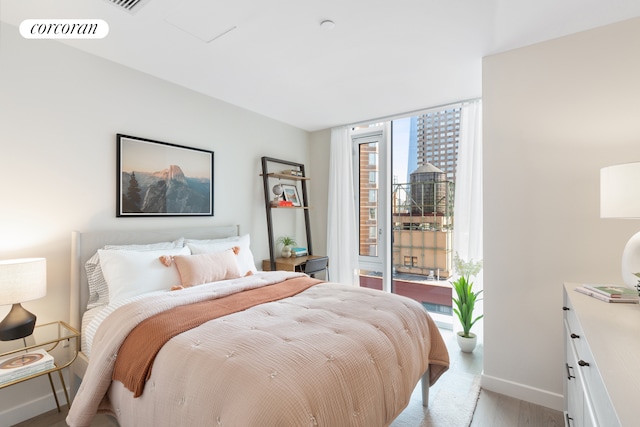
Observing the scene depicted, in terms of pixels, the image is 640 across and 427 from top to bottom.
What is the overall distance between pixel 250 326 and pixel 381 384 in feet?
2.23

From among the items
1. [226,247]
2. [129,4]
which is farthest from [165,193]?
[129,4]

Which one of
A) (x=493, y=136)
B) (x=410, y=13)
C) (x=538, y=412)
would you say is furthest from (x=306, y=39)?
(x=538, y=412)

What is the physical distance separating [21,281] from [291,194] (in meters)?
2.74

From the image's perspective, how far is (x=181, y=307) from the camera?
5.80ft

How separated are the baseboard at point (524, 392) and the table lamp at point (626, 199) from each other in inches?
43.2

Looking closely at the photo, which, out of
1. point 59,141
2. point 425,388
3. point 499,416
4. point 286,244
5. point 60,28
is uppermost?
point 60,28

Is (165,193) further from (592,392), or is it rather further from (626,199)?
(626,199)

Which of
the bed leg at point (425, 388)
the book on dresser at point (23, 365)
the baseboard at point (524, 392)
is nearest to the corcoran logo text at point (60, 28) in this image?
the book on dresser at point (23, 365)

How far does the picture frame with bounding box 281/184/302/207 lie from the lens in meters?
3.92

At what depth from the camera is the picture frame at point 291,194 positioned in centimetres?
392

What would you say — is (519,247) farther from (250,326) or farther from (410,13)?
(250,326)

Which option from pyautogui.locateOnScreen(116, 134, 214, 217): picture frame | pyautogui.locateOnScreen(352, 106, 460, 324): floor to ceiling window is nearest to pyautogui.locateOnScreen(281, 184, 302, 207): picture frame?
pyautogui.locateOnScreen(352, 106, 460, 324): floor to ceiling window

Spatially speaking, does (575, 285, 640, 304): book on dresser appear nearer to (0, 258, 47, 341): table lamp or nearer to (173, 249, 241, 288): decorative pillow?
(173, 249, 241, 288): decorative pillow

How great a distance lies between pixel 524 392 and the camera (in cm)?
215
